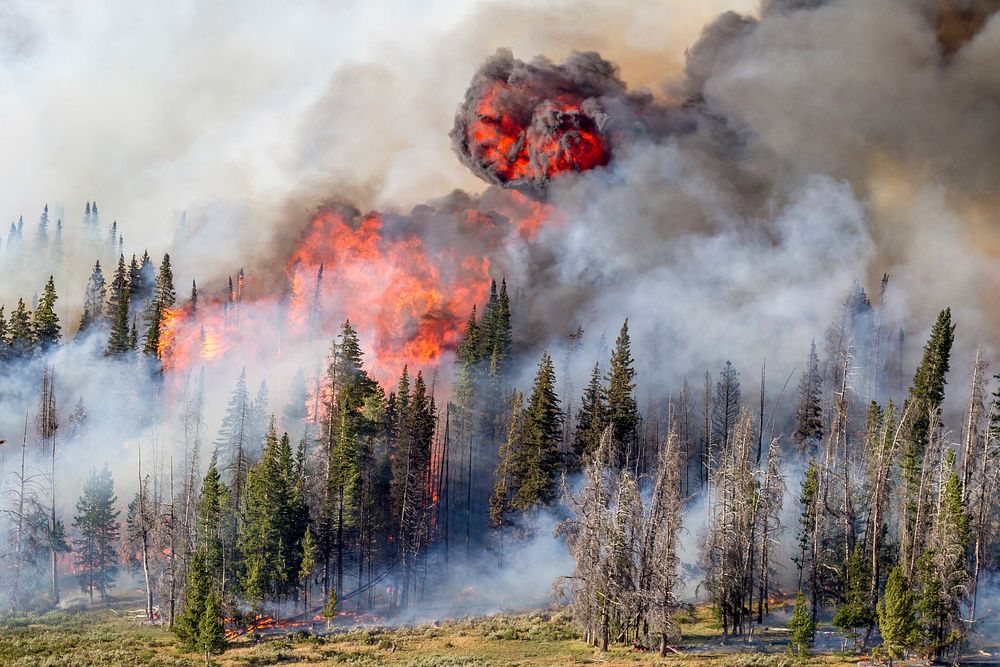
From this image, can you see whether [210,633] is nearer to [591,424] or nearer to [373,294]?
[591,424]

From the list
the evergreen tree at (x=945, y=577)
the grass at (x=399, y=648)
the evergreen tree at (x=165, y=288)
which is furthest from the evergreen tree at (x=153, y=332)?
the evergreen tree at (x=945, y=577)

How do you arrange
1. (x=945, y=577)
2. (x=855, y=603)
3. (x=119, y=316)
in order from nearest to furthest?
→ 1. (x=945, y=577)
2. (x=855, y=603)
3. (x=119, y=316)

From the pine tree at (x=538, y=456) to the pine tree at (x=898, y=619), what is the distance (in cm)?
3448

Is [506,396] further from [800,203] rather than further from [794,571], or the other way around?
[800,203]

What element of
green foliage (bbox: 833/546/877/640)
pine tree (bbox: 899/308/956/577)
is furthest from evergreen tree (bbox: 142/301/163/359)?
green foliage (bbox: 833/546/877/640)

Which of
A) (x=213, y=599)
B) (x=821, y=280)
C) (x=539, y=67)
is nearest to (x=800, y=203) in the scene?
(x=821, y=280)

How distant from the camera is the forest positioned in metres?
77.9

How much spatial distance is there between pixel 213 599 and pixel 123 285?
91501 millimetres

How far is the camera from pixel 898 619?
2820 inches

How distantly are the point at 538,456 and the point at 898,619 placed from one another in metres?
37.1

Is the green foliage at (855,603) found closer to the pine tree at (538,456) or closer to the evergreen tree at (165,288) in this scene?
the pine tree at (538,456)

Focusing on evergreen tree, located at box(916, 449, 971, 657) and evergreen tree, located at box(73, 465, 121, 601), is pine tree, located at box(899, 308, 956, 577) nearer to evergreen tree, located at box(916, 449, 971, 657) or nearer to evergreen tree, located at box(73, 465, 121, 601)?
evergreen tree, located at box(916, 449, 971, 657)

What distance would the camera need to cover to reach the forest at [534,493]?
3066 inches

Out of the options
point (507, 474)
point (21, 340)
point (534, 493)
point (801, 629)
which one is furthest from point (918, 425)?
point (21, 340)
